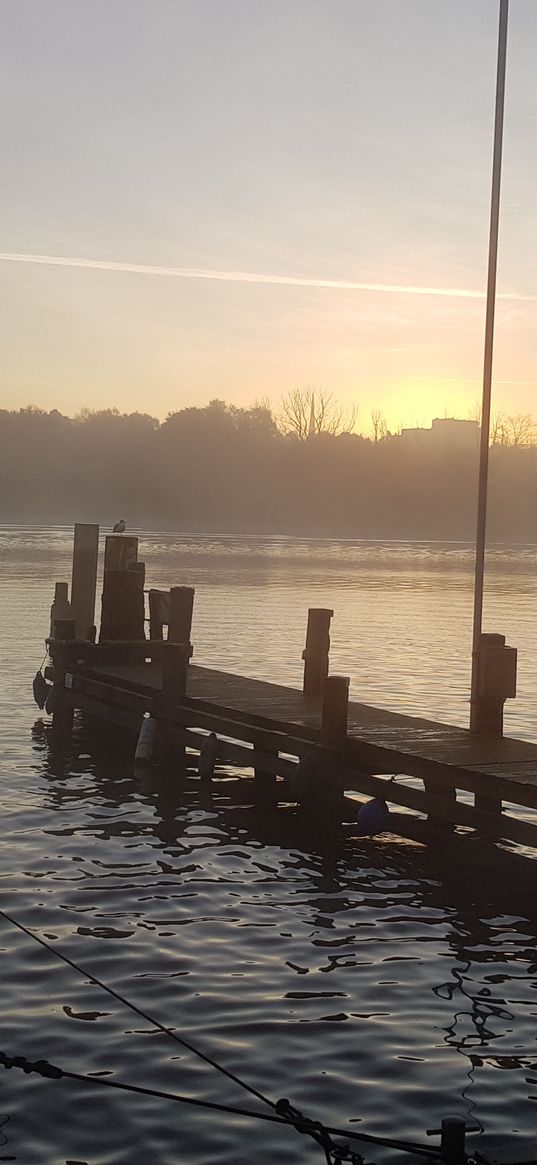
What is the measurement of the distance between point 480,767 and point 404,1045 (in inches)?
177

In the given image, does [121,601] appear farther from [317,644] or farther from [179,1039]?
[179,1039]

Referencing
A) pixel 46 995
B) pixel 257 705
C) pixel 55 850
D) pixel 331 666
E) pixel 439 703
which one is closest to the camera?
pixel 46 995

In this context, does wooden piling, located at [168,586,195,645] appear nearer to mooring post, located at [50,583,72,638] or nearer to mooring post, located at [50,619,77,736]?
mooring post, located at [50,619,77,736]

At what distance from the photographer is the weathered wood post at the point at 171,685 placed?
18650 millimetres

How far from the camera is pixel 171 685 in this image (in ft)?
61.5

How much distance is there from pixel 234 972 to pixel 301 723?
19.5ft

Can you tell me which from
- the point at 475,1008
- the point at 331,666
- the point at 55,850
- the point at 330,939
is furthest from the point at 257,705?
the point at 331,666

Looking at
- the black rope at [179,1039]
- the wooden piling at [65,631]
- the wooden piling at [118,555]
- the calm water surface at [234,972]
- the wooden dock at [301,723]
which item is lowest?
the calm water surface at [234,972]

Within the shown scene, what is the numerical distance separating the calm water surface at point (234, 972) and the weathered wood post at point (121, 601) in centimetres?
265

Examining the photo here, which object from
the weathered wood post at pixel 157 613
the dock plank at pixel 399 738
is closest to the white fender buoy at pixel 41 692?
the weathered wood post at pixel 157 613

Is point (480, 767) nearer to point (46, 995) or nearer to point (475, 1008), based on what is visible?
point (475, 1008)

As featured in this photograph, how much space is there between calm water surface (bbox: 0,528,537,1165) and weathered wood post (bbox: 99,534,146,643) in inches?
105

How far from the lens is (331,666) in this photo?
113 ft

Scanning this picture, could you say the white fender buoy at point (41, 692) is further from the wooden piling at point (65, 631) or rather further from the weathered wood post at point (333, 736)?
the weathered wood post at point (333, 736)
